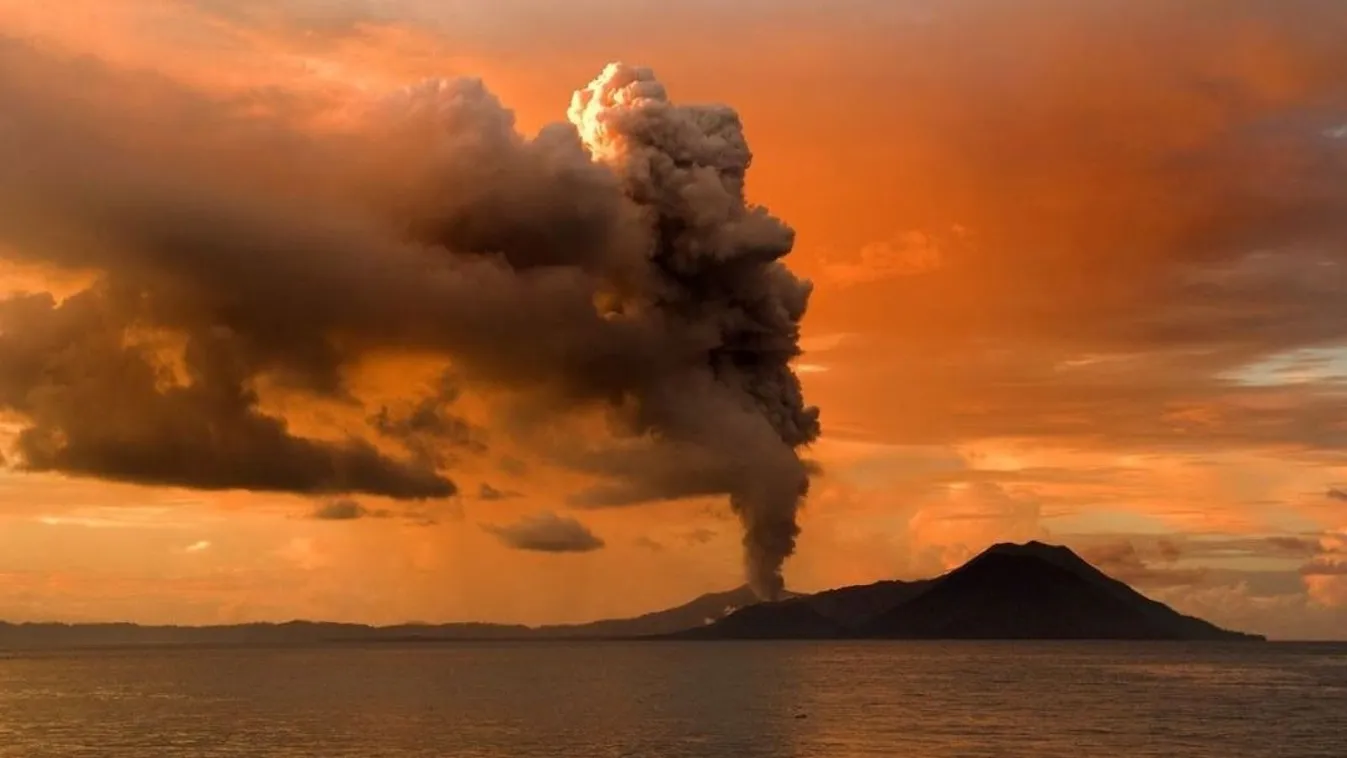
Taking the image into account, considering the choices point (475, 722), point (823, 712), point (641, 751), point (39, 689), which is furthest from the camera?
point (39, 689)

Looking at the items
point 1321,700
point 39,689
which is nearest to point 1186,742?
point 1321,700

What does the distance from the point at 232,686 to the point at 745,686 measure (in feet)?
231

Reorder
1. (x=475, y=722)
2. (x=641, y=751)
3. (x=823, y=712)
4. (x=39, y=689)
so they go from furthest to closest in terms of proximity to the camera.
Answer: (x=39, y=689) < (x=823, y=712) < (x=475, y=722) < (x=641, y=751)

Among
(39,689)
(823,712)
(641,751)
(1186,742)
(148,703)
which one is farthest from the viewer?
(39,689)

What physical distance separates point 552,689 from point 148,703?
45.9 metres

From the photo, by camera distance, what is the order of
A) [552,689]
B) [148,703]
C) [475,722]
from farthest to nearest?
[552,689], [148,703], [475,722]

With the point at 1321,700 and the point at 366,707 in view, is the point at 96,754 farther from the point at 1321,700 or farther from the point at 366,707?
the point at 1321,700

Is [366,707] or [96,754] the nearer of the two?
[96,754]

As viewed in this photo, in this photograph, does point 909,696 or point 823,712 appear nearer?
point 823,712

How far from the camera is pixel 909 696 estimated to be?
504ft

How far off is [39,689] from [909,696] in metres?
118

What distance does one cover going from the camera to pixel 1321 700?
154 m

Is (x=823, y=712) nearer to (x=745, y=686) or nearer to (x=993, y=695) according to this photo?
(x=993, y=695)

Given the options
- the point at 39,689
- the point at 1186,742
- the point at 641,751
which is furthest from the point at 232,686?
the point at 1186,742
